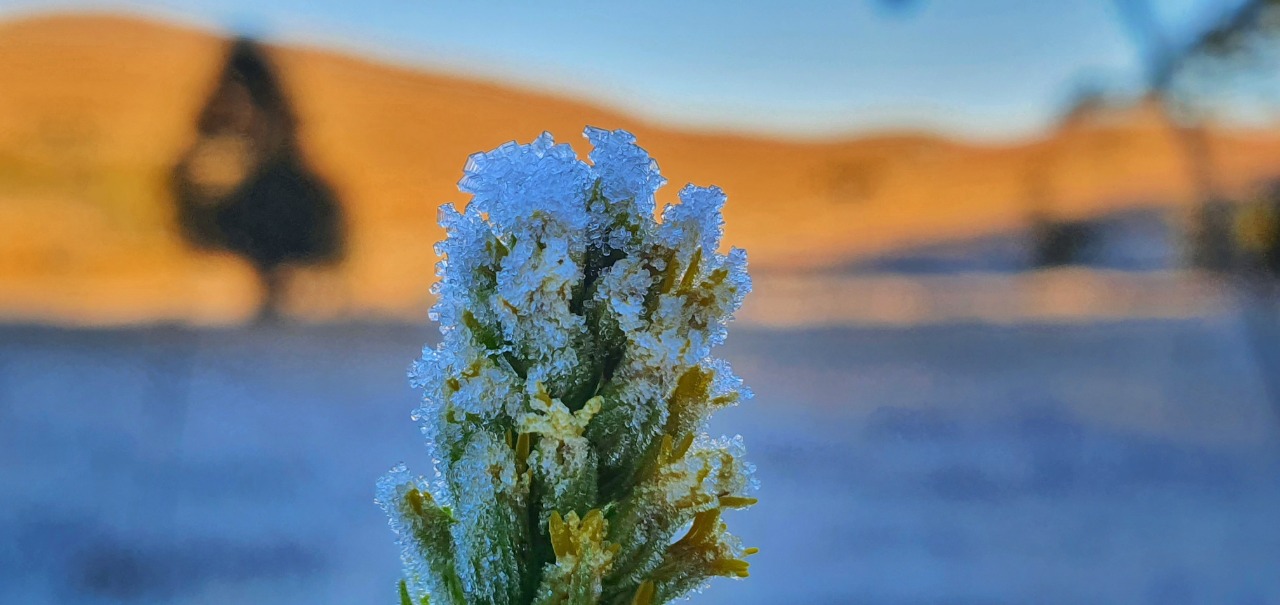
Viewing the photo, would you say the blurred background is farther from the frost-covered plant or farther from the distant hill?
the frost-covered plant

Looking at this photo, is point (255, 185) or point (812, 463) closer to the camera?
point (255, 185)

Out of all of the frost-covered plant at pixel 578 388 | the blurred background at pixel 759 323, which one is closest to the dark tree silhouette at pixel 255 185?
the blurred background at pixel 759 323

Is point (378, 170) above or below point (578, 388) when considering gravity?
above

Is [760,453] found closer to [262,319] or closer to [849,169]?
[849,169]

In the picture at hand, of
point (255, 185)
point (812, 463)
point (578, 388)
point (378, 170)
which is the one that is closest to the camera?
point (578, 388)

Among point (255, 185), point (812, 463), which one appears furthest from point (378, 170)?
point (812, 463)

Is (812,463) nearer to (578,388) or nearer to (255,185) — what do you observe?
(255,185)
